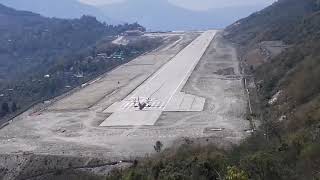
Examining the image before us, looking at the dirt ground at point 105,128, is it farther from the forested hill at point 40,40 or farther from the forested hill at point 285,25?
the forested hill at point 40,40

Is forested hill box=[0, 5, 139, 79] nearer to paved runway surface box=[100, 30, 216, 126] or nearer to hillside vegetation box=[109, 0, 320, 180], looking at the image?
paved runway surface box=[100, 30, 216, 126]

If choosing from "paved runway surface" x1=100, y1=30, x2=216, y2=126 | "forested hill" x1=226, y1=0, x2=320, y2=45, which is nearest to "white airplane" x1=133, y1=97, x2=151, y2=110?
"paved runway surface" x1=100, y1=30, x2=216, y2=126

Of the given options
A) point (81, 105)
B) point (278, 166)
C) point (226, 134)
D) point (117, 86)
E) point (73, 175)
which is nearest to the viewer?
point (278, 166)

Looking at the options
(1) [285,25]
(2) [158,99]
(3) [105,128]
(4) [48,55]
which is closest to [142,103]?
(2) [158,99]

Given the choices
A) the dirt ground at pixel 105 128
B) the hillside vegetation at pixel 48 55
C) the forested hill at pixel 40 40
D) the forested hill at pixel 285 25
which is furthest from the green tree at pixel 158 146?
the forested hill at pixel 40 40

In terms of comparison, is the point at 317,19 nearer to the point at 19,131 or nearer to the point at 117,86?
the point at 117,86

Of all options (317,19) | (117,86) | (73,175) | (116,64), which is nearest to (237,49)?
(116,64)
